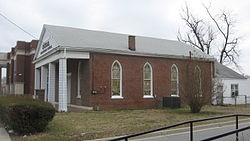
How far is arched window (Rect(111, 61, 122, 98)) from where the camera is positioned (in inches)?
980

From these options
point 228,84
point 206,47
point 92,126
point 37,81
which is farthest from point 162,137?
point 206,47

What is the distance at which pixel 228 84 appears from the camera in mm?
37000

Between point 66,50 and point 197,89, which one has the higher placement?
point 66,50

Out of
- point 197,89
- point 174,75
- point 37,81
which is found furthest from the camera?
point 37,81

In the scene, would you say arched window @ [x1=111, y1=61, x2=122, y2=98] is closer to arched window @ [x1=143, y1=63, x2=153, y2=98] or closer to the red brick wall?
the red brick wall

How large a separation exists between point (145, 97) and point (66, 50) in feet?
24.8

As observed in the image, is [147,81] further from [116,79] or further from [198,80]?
[198,80]

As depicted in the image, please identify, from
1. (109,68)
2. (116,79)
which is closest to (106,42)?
(109,68)

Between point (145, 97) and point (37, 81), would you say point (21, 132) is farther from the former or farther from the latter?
point (37, 81)

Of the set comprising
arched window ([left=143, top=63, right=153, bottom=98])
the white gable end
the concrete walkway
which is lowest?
the concrete walkway

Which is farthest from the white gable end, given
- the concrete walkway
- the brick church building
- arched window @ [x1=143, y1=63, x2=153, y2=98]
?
the concrete walkway

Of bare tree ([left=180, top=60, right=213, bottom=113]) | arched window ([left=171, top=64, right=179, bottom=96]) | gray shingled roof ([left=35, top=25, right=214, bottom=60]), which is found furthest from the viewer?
arched window ([left=171, top=64, right=179, bottom=96])

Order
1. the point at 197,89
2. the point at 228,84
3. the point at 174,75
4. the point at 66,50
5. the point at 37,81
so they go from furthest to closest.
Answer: the point at 228,84 → the point at 37,81 → the point at 174,75 → the point at 66,50 → the point at 197,89

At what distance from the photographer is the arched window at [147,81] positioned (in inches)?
1053
